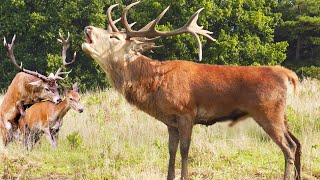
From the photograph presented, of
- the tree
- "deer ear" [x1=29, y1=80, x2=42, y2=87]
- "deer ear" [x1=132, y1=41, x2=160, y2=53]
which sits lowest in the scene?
"deer ear" [x1=29, y1=80, x2=42, y2=87]

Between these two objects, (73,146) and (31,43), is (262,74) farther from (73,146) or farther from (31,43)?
(31,43)

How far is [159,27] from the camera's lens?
25.8 metres

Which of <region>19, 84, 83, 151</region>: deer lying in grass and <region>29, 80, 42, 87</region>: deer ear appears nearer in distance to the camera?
<region>29, 80, 42, 87</region>: deer ear

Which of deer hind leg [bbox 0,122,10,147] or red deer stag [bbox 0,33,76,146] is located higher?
red deer stag [bbox 0,33,76,146]

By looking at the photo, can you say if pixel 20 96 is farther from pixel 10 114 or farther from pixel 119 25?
pixel 119 25

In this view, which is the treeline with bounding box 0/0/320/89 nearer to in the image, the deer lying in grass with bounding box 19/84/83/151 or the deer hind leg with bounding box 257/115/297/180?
the deer lying in grass with bounding box 19/84/83/151

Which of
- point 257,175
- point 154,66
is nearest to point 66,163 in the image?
point 154,66

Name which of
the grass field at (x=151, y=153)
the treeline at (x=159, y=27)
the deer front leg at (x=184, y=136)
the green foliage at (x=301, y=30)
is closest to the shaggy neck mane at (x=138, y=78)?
the deer front leg at (x=184, y=136)

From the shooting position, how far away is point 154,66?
6.53 metres

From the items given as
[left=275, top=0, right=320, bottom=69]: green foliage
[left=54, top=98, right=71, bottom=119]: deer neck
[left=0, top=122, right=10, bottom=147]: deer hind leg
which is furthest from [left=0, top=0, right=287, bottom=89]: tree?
[left=0, top=122, right=10, bottom=147]: deer hind leg

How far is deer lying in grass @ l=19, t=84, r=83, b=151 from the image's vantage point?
923cm

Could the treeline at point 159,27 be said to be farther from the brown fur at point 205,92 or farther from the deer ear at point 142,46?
the brown fur at point 205,92

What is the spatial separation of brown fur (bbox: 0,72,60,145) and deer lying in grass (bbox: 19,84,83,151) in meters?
0.28

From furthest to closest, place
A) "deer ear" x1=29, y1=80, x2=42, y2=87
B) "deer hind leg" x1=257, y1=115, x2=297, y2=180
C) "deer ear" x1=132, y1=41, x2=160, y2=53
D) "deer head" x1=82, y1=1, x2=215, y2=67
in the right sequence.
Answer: "deer ear" x1=29, y1=80, x2=42, y2=87 → "deer ear" x1=132, y1=41, x2=160, y2=53 → "deer head" x1=82, y1=1, x2=215, y2=67 → "deer hind leg" x1=257, y1=115, x2=297, y2=180
